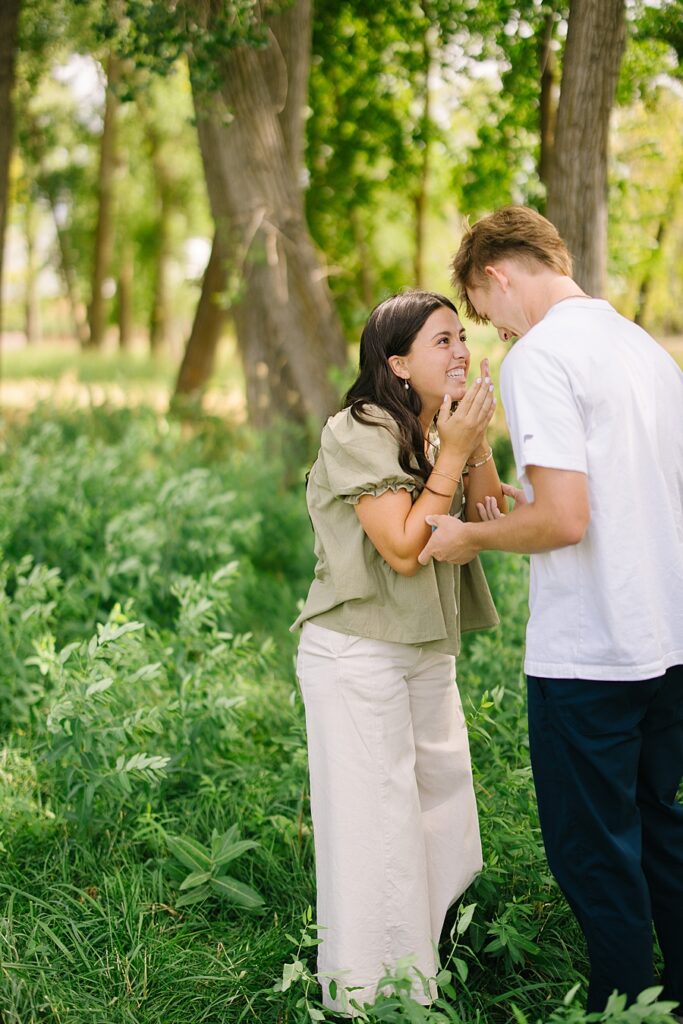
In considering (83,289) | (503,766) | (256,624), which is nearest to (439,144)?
(256,624)

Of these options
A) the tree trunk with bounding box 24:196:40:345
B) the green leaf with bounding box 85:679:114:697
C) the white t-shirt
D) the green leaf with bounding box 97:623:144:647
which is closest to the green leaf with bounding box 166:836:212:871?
the green leaf with bounding box 85:679:114:697

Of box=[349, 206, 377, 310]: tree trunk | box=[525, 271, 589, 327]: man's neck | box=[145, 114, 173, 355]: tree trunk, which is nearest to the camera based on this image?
box=[525, 271, 589, 327]: man's neck

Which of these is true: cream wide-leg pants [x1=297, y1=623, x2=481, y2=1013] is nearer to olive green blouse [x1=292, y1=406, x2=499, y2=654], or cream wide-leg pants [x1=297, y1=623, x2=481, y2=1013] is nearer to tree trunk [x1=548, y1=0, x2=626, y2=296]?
olive green blouse [x1=292, y1=406, x2=499, y2=654]

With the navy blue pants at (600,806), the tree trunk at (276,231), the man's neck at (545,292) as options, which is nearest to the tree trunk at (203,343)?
the tree trunk at (276,231)

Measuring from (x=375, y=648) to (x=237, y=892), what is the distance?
1.12 m

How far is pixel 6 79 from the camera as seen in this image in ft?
30.2

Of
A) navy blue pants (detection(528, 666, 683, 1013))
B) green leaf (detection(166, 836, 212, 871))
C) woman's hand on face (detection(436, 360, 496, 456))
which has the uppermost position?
woman's hand on face (detection(436, 360, 496, 456))

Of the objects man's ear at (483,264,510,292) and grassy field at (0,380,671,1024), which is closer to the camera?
man's ear at (483,264,510,292)

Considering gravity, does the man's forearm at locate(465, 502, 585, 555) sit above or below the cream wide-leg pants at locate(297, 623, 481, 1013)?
above

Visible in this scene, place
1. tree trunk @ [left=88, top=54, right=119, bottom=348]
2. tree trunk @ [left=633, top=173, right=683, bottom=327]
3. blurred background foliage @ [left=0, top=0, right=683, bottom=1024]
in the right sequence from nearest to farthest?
blurred background foliage @ [left=0, top=0, right=683, bottom=1024]
tree trunk @ [left=633, top=173, right=683, bottom=327]
tree trunk @ [left=88, top=54, right=119, bottom=348]

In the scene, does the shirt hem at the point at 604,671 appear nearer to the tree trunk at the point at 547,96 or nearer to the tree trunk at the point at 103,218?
the tree trunk at the point at 547,96

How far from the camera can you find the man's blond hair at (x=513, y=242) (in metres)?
2.59

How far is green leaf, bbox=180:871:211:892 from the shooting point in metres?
3.36

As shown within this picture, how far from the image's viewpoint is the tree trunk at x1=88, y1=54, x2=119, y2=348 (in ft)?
62.4
